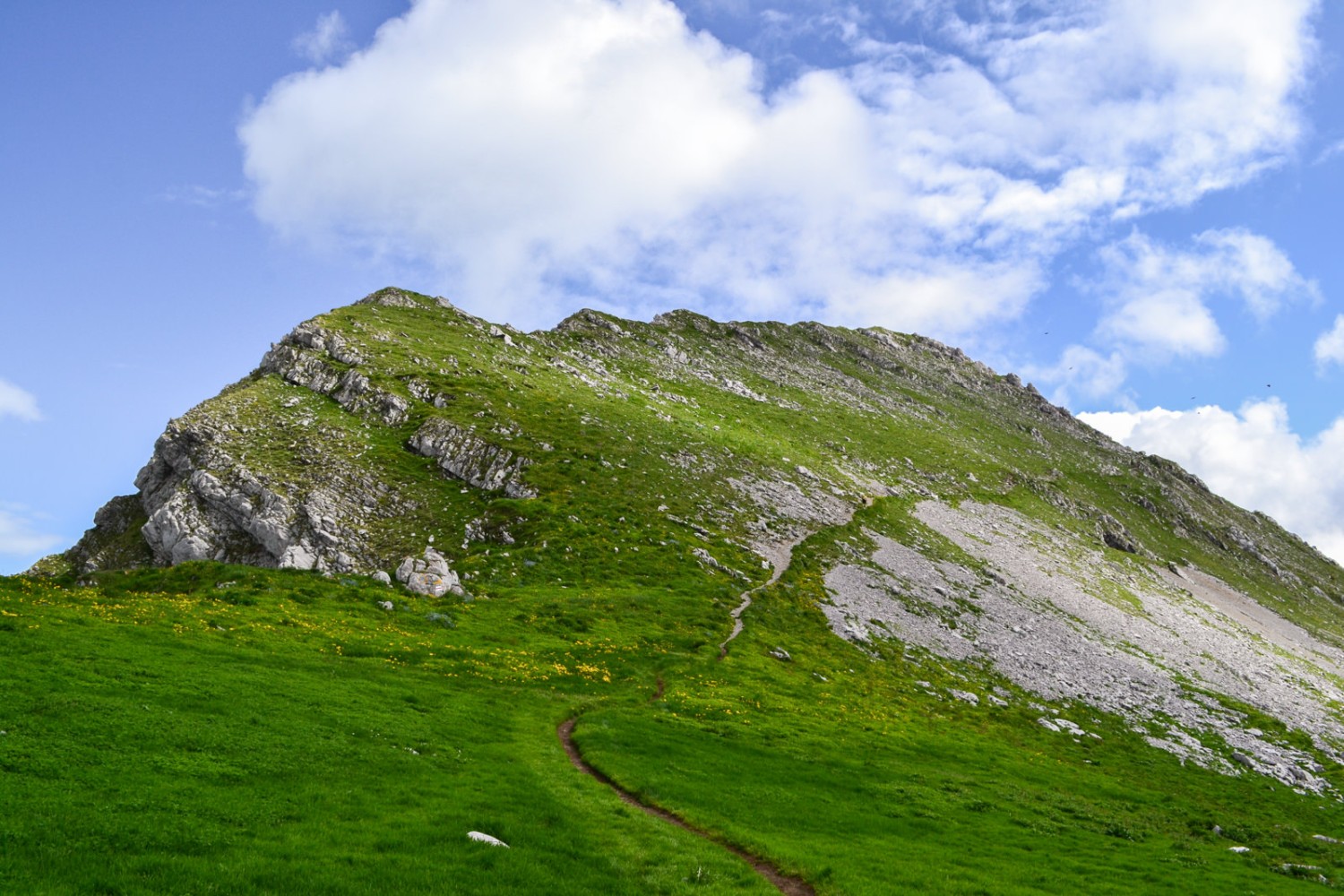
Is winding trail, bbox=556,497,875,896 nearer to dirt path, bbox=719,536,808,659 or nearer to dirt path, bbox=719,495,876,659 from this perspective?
dirt path, bbox=719,536,808,659

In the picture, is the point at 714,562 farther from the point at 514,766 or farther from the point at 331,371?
the point at 331,371

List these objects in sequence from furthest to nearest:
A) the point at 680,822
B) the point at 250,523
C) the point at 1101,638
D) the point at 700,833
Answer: the point at 1101,638
the point at 250,523
the point at 680,822
the point at 700,833

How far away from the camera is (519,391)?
3952 inches

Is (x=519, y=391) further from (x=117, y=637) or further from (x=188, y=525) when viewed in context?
(x=117, y=637)

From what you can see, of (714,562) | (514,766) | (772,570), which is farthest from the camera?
(772,570)

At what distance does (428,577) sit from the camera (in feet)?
180

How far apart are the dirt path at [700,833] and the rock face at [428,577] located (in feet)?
75.9

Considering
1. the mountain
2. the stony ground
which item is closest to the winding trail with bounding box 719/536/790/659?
the mountain

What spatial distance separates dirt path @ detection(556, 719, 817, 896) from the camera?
833 inches

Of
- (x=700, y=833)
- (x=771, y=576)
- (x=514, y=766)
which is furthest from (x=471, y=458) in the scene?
(x=700, y=833)

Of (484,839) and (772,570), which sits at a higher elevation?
(772,570)

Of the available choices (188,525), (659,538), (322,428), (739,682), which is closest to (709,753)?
(739,682)

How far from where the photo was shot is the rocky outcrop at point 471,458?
74.8m

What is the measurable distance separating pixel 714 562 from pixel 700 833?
154 feet
